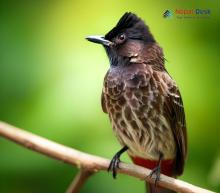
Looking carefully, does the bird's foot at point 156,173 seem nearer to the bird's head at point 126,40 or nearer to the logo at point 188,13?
the bird's head at point 126,40

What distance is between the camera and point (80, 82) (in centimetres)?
215

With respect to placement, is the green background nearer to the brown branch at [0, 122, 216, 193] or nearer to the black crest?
the black crest

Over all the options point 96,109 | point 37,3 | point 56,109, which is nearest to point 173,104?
point 96,109

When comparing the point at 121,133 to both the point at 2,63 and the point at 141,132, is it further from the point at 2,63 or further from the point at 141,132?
the point at 2,63

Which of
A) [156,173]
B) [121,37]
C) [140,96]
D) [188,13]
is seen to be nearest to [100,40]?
[121,37]

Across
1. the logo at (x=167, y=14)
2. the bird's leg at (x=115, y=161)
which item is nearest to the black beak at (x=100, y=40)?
the logo at (x=167, y=14)

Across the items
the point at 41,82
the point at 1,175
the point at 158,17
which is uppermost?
the point at 158,17

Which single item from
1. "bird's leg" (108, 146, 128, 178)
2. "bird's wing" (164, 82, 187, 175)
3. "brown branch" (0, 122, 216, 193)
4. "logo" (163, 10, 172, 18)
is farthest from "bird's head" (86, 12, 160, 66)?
"brown branch" (0, 122, 216, 193)

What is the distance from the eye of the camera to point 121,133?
2.26 meters

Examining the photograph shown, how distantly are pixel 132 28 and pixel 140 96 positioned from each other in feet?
0.81

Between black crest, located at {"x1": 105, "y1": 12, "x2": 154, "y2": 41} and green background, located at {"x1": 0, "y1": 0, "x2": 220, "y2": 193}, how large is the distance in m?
0.07

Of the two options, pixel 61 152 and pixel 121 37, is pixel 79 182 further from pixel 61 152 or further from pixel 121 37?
pixel 121 37

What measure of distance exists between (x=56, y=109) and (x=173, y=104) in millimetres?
467

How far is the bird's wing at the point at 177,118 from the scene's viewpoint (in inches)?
88.0
